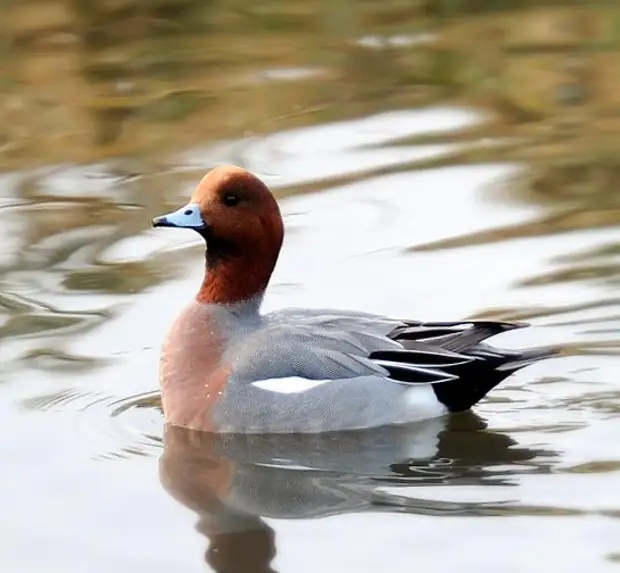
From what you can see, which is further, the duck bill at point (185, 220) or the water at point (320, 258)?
the duck bill at point (185, 220)

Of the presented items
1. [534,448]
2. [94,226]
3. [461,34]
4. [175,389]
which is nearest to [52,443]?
[175,389]

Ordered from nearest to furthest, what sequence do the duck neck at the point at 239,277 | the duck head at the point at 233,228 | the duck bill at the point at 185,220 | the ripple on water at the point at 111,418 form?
the ripple on water at the point at 111,418, the duck bill at the point at 185,220, the duck head at the point at 233,228, the duck neck at the point at 239,277

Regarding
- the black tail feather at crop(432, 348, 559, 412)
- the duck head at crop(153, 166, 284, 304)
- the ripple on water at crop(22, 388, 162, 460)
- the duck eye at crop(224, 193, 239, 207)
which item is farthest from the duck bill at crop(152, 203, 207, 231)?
the black tail feather at crop(432, 348, 559, 412)

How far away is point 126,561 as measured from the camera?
5684 mm

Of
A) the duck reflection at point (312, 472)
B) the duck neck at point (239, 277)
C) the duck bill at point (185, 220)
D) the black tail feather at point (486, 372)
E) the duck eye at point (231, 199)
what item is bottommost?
the duck reflection at point (312, 472)

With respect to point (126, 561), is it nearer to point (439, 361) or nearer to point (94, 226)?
point (439, 361)

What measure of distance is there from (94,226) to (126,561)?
4099mm

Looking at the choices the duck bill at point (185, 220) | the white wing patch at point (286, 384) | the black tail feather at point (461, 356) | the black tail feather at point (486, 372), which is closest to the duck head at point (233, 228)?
the duck bill at point (185, 220)

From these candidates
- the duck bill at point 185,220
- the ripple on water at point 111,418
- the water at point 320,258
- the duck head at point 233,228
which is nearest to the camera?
the water at point 320,258

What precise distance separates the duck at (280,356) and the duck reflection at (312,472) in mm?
87

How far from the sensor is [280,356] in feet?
22.9

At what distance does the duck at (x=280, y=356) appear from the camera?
6965 mm

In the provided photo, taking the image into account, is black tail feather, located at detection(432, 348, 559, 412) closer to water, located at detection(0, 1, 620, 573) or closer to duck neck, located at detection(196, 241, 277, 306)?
water, located at detection(0, 1, 620, 573)

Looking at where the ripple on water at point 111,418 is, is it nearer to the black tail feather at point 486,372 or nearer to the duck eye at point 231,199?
the duck eye at point 231,199
